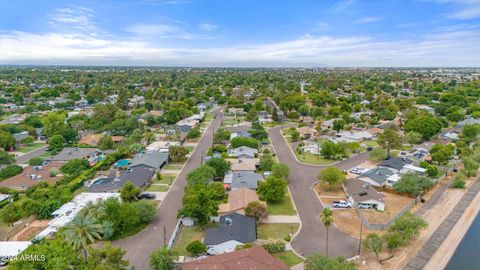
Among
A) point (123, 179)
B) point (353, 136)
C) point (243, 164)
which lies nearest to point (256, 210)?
point (243, 164)

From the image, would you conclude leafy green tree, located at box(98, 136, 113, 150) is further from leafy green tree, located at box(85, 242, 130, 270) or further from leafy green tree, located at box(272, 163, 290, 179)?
leafy green tree, located at box(85, 242, 130, 270)

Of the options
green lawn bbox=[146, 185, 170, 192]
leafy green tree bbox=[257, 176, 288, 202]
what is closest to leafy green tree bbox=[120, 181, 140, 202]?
green lawn bbox=[146, 185, 170, 192]

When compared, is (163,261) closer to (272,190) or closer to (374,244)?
(272,190)

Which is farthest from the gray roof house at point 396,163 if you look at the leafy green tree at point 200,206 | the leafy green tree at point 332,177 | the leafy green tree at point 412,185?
the leafy green tree at point 200,206

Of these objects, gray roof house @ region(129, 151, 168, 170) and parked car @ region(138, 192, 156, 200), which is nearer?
parked car @ region(138, 192, 156, 200)

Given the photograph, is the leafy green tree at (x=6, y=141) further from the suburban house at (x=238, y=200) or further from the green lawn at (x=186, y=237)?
the suburban house at (x=238, y=200)
